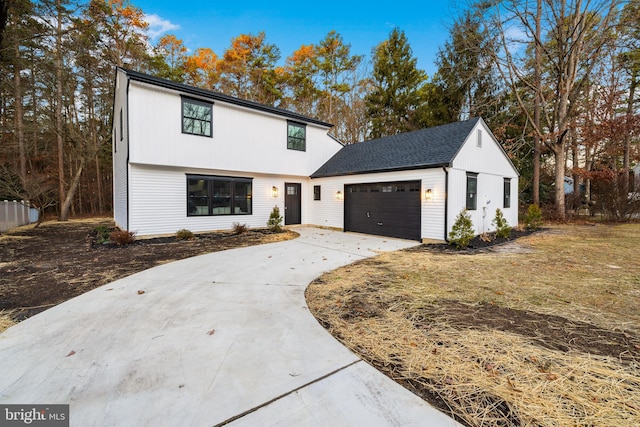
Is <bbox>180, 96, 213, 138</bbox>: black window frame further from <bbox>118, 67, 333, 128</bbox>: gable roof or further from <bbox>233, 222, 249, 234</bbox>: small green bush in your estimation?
<bbox>233, 222, 249, 234</bbox>: small green bush

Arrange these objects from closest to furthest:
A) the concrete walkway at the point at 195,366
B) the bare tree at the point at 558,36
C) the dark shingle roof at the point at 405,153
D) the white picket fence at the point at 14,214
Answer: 1. the concrete walkway at the point at 195,366
2. the dark shingle roof at the point at 405,153
3. the white picket fence at the point at 14,214
4. the bare tree at the point at 558,36

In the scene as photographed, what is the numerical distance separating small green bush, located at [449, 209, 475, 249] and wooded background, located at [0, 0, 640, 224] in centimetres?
959

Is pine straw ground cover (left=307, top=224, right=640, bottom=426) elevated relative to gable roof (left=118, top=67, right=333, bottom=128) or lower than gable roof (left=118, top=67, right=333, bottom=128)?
lower

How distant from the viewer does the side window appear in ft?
31.2

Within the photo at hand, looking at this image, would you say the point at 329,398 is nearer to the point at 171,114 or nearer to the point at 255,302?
the point at 255,302

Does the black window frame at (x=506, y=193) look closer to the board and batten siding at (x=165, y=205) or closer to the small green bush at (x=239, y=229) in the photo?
the board and batten siding at (x=165, y=205)

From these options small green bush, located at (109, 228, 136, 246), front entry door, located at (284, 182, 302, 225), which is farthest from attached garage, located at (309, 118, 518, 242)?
small green bush, located at (109, 228, 136, 246)

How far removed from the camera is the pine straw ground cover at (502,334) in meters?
1.86

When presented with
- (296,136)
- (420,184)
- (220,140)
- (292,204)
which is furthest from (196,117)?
(420,184)

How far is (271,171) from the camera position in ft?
39.5

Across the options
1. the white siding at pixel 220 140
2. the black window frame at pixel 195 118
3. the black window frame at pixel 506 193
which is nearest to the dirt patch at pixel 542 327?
the white siding at pixel 220 140

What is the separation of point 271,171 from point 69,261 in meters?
7.52

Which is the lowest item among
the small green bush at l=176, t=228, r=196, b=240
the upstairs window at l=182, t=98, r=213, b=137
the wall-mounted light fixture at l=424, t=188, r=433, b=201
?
the small green bush at l=176, t=228, r=196, b=240

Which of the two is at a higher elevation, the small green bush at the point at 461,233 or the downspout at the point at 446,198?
the downspout at the point at 446,198
